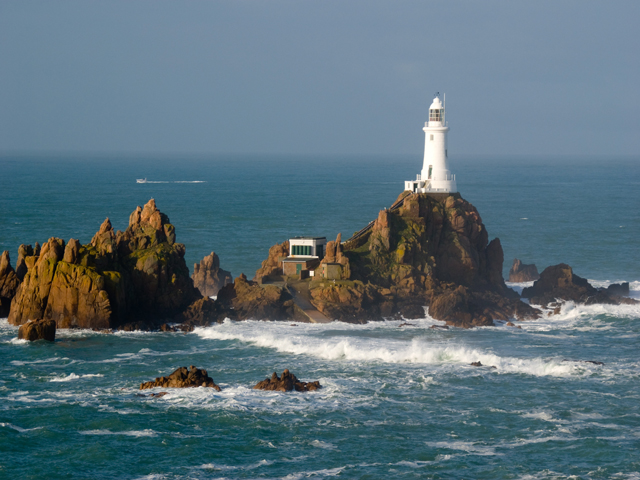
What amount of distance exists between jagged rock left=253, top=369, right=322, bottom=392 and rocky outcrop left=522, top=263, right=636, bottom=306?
1565 inches

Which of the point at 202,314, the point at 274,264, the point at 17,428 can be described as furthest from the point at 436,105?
the point at 17,428

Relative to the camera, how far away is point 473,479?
45.8m

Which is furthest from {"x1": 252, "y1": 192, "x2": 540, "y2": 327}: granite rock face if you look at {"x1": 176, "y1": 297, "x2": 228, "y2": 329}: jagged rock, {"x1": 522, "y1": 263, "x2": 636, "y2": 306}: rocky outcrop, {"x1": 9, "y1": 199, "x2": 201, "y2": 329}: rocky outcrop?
{"x1": 9, "y1": 199, "x2": 201, "y2": 329}: rocky outcrop

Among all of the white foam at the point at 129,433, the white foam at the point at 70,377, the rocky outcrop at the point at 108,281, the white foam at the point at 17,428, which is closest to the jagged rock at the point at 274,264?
the rocky outcrop at the point at 108,281

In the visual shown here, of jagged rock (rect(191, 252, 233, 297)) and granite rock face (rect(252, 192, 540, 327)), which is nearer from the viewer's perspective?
granite rock face (rect(252, 192, 540, 327))

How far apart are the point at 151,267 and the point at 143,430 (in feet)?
103

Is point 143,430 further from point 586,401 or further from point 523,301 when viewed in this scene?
point 523,301

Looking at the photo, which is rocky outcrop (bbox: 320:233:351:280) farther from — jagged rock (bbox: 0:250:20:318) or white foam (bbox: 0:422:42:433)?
white foam (bbox: 0:422:42:433)

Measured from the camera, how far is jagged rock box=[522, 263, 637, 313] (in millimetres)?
92375

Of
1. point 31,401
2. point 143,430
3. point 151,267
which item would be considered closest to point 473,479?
point 143,430

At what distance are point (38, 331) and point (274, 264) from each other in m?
29.7

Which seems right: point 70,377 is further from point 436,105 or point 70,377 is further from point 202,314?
point 436,105

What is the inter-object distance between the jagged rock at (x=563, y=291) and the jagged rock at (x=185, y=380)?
44599mm

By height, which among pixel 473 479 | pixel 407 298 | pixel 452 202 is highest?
pixel 452 202
